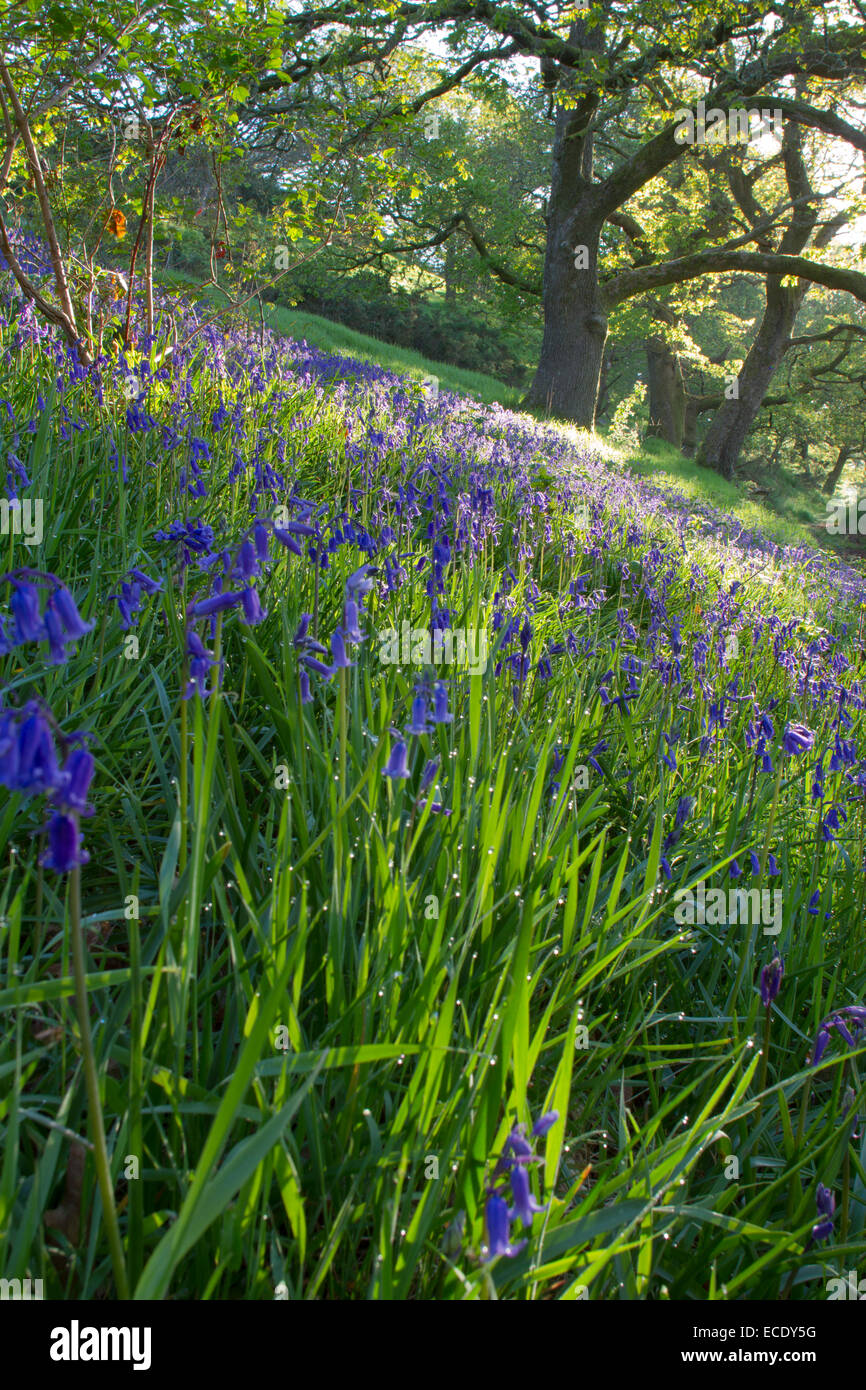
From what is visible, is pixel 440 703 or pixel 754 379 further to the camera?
pixel 754 379

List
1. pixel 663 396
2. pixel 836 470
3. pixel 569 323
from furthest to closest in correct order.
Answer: pixel 836 470, pixel 663 396, pixel 569 323

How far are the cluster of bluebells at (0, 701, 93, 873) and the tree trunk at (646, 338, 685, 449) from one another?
33.9 meters

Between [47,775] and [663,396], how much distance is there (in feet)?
116

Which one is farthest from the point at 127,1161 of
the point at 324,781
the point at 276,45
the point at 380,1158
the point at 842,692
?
the point at 276,45

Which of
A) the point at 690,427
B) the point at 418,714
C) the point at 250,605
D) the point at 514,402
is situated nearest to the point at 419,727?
the point at 418,714

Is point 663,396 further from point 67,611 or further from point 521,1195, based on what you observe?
point 521,1195

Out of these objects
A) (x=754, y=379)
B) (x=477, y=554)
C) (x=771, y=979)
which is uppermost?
(x=754, y=379)

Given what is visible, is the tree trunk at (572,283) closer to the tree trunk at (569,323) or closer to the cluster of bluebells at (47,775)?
the tree trunk at (569,323)

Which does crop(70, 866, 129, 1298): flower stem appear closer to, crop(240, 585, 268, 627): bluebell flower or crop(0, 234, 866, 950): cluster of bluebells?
crop(0, 234, 866, 950): cluster of bluebells

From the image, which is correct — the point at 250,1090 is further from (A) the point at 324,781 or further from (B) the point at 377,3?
(B) the point at 377,3

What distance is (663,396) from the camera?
3275 cm

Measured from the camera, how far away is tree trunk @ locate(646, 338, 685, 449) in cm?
3219

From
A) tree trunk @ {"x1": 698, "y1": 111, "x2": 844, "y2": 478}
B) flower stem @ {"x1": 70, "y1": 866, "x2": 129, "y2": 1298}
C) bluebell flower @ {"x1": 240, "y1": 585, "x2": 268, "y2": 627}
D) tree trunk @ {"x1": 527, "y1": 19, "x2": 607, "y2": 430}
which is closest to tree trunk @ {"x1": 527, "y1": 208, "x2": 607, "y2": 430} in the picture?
tree trunk @ {"x1": 527, "y1": 19, "x2": 607, "y2": 430}

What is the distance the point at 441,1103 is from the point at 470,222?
22500 mm
